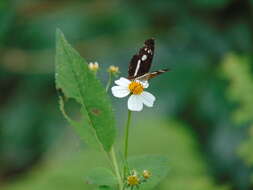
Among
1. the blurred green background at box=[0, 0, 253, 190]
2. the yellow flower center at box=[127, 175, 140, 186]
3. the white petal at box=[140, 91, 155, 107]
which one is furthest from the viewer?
the blurred green background at box=[0, 0, 253, 190]

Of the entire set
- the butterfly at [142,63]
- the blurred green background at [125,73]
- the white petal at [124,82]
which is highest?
the butterfly at [142,63]

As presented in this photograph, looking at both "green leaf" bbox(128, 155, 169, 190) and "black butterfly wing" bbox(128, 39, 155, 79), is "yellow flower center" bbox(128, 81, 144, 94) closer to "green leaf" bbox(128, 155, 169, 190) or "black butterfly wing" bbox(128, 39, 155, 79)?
"black butterfly wing" bbox(128, 39, 155, 79)

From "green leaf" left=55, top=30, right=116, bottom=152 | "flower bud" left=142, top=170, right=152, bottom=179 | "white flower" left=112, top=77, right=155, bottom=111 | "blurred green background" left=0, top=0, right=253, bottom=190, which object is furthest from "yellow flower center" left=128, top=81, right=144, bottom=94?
"blurred green background" left=0, top=0, right=253, bottom=190

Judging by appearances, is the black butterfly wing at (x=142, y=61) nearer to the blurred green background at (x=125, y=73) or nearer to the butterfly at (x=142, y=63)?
the butterfly at (x=142, y=63)

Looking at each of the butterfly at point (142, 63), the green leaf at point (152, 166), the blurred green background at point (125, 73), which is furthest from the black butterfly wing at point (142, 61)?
the blurred green background at point (125, 73)

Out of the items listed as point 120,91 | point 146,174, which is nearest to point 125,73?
point 120,91

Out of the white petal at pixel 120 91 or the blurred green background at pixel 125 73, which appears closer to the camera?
the white petal at pixel 120 91

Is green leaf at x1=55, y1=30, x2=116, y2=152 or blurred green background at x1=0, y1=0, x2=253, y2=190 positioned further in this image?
blurred green background at x1=0, y1=0, x2=253, y2=190

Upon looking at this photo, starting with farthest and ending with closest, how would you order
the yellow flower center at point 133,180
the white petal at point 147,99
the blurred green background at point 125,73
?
the blurred green background at point 125,73
the white petal at point 147,99
the yellow flower center at point 133,180
